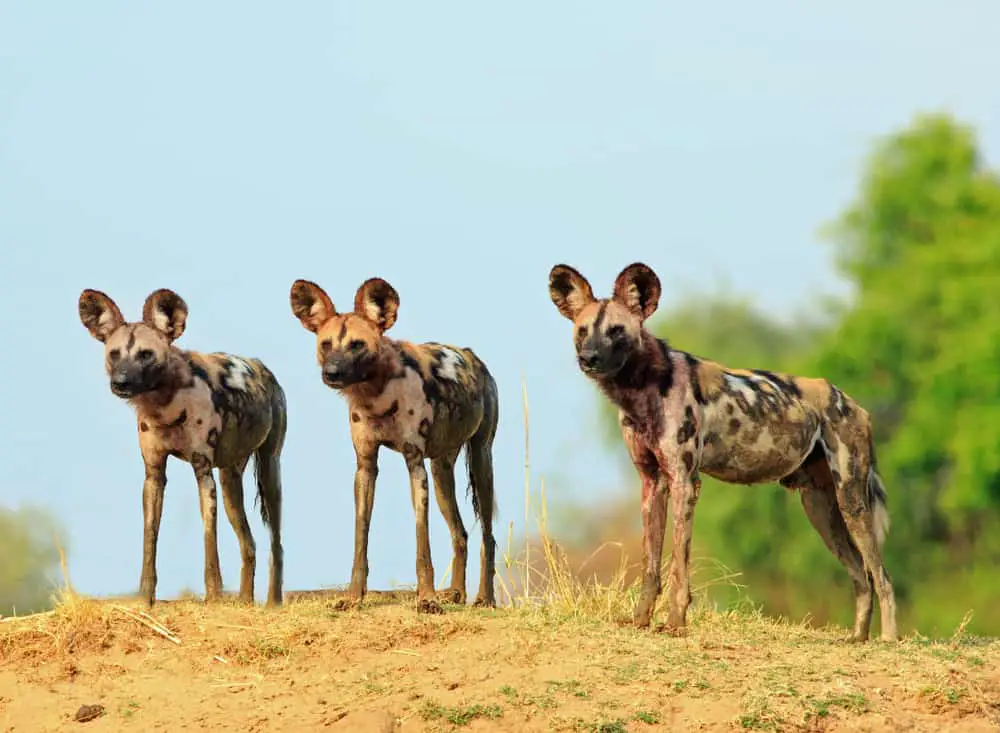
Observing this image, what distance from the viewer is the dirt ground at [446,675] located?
997 cm

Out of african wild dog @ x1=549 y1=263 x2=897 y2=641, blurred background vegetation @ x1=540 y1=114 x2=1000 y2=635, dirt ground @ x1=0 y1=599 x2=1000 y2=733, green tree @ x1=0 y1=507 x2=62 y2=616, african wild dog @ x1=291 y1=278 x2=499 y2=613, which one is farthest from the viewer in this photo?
blurred background vegetation @ x1=540 y1=114 x2=1000 y2=635

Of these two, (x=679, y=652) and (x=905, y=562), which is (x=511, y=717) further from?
(x=905, y=562)

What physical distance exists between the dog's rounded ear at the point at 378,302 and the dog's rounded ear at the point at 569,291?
3.87ft

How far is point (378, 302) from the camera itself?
1212 centimetres

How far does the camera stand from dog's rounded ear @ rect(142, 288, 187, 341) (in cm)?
1241

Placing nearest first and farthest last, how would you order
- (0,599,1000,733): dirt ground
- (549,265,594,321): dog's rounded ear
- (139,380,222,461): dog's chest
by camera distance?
(0,599,1000,733): dirt ground < (549,265,594,321): dog's rounded ear < (139,380,222,461): dog's chest

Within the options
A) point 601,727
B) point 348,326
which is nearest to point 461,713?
point 601,727

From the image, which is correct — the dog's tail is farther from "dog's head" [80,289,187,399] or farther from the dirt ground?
"dog's head" [80,289,187,399]

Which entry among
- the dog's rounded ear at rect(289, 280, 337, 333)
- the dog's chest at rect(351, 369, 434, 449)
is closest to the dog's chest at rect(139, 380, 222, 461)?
the dog's rounded ear at rect(289, 280, 337, 333)

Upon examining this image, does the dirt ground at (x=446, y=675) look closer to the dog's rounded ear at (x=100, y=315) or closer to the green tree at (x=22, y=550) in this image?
the dog's rounded ear at (x=100, y=315)

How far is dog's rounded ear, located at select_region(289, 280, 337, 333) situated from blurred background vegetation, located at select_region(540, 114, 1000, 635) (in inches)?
656

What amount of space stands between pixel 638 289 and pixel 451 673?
9.87 feet

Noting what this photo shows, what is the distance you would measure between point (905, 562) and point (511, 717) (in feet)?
80.4

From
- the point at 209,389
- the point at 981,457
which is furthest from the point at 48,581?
the point at 981,457
